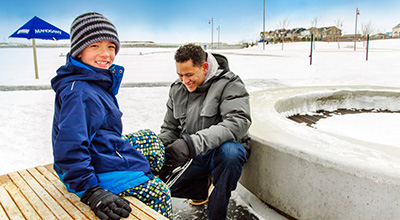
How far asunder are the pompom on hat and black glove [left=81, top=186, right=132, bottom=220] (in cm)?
82

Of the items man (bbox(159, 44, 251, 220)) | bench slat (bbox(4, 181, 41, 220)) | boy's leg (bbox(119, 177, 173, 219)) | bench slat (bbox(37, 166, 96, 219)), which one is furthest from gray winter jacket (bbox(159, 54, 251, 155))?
bench slat (bbox(4, 181, 41, 220))

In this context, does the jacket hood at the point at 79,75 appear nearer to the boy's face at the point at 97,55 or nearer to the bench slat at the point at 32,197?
the boy's face at the point at 97,55

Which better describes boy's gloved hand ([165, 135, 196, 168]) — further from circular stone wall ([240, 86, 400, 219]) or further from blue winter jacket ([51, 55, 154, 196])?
circular stone wall ([240, 86, 400, 219])

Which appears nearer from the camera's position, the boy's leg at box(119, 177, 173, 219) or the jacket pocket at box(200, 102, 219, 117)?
the boy's leg at box(119, 177, 173, 219)

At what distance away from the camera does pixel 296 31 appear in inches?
3593

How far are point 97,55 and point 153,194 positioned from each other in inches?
36.1

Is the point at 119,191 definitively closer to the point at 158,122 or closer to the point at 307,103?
the point at 158,122

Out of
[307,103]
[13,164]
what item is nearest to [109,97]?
[13,164]

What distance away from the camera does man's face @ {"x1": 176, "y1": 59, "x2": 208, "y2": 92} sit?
Answer: 2344 mm

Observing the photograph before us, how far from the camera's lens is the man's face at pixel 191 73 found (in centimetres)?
234

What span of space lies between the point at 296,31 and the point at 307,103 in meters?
93.9

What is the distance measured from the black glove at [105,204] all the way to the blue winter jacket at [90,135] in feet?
0.16

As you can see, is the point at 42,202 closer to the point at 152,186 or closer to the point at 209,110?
the point at 152,186

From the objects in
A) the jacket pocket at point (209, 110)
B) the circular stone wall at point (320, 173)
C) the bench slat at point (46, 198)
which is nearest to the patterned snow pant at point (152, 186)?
the bench slat at point (46, 198)
